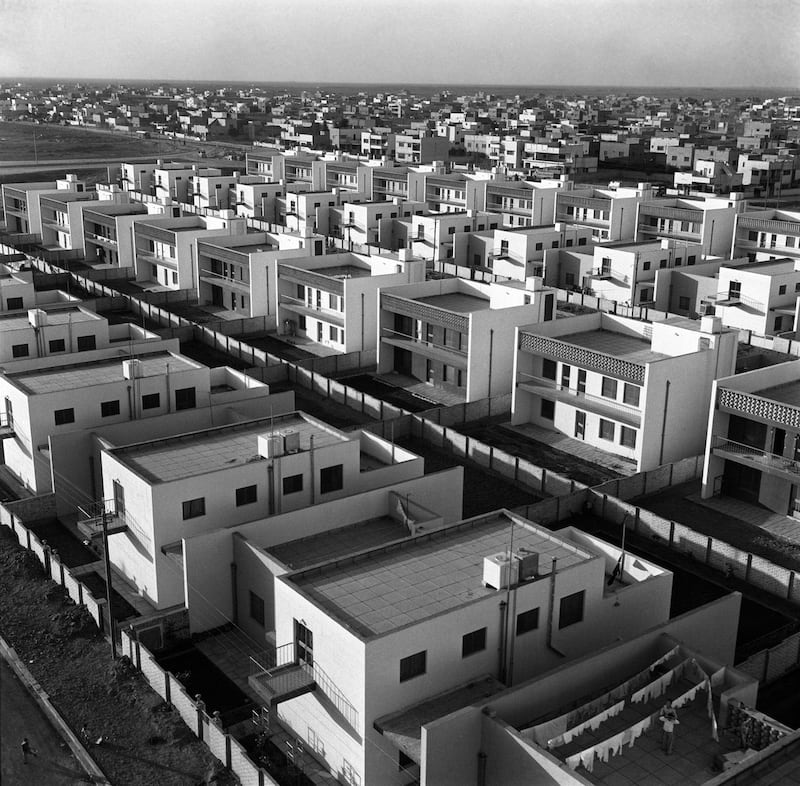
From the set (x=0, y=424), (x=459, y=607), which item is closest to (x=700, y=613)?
(x=459, y=607)

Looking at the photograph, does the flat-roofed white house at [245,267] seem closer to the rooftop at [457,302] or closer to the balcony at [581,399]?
the rooftop at [457,302]

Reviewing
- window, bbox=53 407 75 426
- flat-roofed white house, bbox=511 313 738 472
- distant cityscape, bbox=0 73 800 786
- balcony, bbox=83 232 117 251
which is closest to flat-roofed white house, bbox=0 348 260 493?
window, bbox=53 407 75 426

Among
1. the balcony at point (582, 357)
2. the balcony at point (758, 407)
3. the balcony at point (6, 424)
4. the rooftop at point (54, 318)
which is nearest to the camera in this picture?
the balcony at point (758, 407)

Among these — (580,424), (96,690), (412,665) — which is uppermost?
(412,665)

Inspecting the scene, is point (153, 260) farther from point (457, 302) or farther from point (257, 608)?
point (257, 608)

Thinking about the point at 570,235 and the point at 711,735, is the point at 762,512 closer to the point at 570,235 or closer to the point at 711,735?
the point at 711,735

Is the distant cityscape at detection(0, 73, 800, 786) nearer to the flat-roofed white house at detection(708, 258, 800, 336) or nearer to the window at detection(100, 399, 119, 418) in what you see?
the window at detection(100, 399, 119, 418)

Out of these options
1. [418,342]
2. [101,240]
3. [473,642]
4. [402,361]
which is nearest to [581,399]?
[418,342]

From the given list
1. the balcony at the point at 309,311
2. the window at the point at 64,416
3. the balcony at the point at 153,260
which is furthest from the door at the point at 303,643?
the balcony at the point at 153,260
